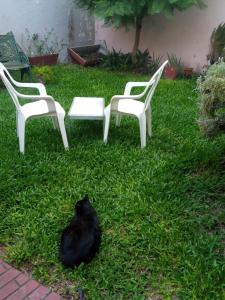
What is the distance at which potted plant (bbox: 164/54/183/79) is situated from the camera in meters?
7.26

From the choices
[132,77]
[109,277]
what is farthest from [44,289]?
[132,77]

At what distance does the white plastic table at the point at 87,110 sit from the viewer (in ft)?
12.7

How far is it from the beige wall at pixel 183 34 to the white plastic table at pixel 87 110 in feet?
13.1

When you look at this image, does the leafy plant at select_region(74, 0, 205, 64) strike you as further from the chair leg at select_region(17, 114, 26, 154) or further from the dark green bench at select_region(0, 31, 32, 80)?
the chair leg at select_region(17, 114, 26, 154)

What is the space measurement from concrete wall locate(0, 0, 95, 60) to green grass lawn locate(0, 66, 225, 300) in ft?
12.3

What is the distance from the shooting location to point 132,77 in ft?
23.6

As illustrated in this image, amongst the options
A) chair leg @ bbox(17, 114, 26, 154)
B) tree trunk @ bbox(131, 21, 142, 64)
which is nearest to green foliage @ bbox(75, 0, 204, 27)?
tree trunk @ bbox(131, 21, 142, 64)

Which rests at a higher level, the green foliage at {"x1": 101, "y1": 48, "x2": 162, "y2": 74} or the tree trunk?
the tree trunk

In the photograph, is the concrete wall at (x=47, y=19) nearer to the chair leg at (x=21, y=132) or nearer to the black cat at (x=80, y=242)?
the chair leg at (x=21, y=132)

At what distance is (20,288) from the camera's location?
2184 millimetres

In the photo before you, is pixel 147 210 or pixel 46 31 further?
pixel 46 31

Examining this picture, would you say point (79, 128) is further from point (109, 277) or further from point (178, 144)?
point (109, 277)

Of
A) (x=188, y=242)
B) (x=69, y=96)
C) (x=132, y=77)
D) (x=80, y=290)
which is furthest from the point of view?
(x=132, y=77)

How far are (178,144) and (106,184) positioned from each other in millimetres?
1223
